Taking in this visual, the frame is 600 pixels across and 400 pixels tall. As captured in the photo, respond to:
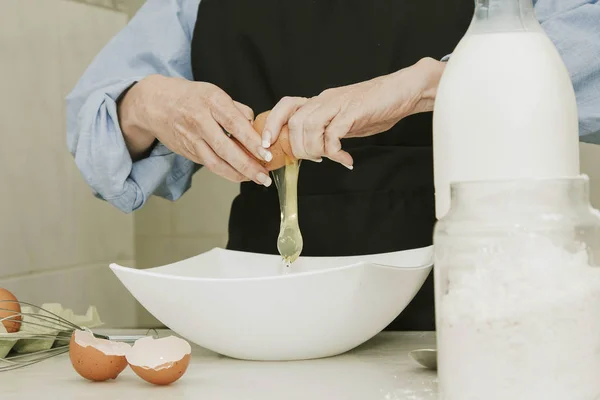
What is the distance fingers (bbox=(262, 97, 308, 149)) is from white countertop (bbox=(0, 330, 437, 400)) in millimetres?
220

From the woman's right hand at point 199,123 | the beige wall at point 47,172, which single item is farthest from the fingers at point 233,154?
the beige wall at point 47,172

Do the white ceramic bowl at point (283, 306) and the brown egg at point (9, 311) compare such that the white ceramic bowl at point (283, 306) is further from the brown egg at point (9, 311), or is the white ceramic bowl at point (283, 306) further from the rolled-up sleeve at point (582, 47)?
the rolled-up sleeve at point (582, 47)

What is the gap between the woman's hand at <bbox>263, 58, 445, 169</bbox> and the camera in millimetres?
790

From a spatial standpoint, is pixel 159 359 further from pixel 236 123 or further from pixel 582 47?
pixel 582 47

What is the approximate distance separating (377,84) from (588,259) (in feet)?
1.31

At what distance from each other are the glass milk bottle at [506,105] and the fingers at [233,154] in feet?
1.23

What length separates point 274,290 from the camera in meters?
0.66

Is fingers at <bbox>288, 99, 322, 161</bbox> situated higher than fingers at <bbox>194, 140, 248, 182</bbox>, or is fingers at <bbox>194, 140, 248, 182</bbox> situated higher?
fingers at <bbox>288, 99, 322, 161</bbox>

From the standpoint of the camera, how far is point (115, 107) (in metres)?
1.04

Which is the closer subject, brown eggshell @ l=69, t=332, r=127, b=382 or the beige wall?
brown eggshell @ l=69, t=332, r=127, b=382

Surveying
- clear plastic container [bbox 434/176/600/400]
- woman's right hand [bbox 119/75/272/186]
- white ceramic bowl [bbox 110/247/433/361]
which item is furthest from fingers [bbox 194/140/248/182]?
clear plastic container [bbox 434/176/600/400]

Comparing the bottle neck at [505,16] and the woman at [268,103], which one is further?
the woman at [268,103]

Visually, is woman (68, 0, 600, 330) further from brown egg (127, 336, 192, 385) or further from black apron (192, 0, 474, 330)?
brown egg (127, 336, 192, 385)

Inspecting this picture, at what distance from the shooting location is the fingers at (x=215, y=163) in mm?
908
